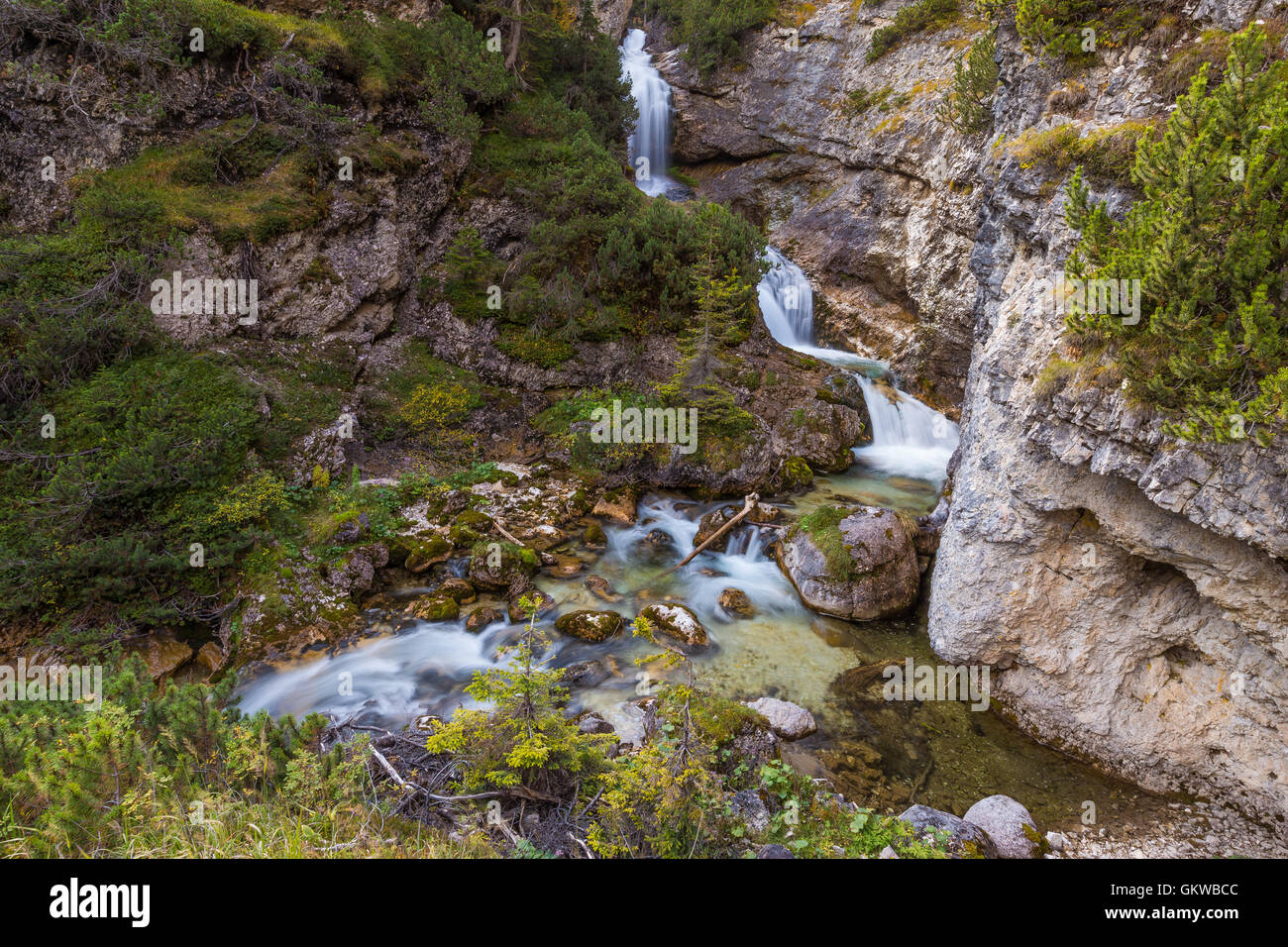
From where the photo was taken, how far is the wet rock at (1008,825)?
243 inches

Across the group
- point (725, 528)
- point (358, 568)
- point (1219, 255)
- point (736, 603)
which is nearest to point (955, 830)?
point (736, 603)

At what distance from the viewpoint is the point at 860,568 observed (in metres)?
10.6

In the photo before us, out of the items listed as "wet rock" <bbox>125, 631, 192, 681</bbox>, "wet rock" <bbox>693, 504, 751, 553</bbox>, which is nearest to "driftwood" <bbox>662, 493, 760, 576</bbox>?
"wet rock" <bbox>693, 504, 751, 553</bbox>

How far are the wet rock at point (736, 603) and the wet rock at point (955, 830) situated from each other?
4556 mm

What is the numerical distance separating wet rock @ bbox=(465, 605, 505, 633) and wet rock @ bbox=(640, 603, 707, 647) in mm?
2820

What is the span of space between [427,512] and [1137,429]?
12466mm

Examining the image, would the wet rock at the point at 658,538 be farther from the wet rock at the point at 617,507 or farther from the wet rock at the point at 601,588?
the wet rock at the point at 601,588

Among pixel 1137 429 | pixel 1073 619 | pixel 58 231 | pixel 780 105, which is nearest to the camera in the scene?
pixel 1137 429

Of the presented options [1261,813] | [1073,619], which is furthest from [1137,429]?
[1261,813]

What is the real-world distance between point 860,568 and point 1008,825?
4811 mm

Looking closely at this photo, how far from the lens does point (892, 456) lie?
16266mm

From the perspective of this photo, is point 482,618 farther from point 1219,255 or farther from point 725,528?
point 1219,255
